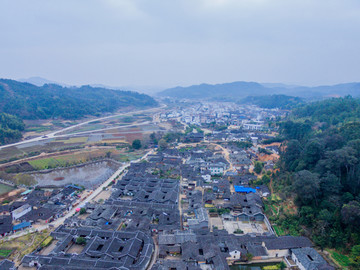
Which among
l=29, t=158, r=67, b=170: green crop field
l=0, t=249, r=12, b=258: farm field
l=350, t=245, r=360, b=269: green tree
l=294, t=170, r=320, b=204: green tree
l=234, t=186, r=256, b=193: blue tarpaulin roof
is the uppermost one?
l=294, t=170, r=320, b=204: green tree

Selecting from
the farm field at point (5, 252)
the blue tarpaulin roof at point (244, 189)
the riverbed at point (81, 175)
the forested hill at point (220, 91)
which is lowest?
the riverbed at point (81, 175)

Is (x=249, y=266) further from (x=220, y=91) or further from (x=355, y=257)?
(x=220, y=91)

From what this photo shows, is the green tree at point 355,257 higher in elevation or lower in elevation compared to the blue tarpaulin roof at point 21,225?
higher

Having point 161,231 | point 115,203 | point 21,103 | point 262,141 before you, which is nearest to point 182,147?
point 262,141

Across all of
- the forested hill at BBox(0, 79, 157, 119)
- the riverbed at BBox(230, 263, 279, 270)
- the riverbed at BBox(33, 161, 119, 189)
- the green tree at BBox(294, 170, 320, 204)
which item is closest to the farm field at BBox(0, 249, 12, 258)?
the riverbed at BBox(33, 161, 119, 189)

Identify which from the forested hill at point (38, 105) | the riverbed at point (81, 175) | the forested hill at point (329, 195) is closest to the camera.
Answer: the forested hill at point (329, 195)

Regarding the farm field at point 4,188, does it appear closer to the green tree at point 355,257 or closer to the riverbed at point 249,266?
the riverbed at point 249,266

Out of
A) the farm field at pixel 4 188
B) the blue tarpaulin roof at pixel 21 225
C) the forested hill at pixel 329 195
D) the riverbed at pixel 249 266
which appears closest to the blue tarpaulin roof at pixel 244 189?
the forested hill at pixel 329 195

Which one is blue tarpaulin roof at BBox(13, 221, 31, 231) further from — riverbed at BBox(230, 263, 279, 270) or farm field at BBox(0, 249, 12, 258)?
riverbed at BBox(230, 263, 279, 270)

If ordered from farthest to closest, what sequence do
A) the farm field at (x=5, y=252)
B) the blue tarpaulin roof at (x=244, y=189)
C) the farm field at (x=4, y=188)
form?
1. the farm field at (x=4, y=188)
2. the blue tarpaulin roof at (x=244, y=189)
3. the farm field at (x=5, y=252)
